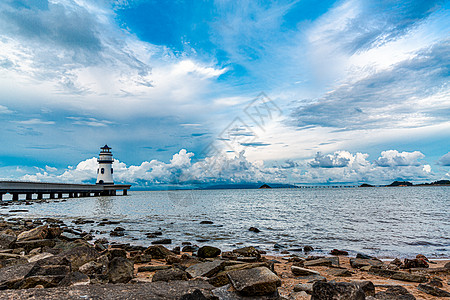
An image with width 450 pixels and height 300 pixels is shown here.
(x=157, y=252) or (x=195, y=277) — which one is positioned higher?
(x=195, y=277)

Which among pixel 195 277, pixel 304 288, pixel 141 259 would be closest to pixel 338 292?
pixel 304 288

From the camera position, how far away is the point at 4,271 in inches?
250

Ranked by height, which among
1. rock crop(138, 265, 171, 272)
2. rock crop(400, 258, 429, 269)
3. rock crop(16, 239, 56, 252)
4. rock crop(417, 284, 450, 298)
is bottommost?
rock crop(400, 258, 429, 269)

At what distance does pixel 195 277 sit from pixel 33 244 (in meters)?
7.77

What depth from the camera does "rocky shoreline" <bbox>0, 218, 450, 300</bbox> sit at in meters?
4.93

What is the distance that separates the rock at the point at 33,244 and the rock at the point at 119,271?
588 cm

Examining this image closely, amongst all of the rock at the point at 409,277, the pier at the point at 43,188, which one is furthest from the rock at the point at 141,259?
the pier at the point at 43,188

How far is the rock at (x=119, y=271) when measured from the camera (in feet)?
22.7

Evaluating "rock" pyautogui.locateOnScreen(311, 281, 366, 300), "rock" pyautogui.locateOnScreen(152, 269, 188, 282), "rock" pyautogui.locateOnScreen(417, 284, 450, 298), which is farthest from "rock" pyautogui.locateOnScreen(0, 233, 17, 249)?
"rock" pyautogui.locateOnScreen(417, 284, 450, 298)

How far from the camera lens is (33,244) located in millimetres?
11133

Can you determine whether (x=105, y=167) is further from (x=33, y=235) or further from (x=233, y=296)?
(x=233, y=296)

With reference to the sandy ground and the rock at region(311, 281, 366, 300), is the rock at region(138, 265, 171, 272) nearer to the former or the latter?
the sandy ground

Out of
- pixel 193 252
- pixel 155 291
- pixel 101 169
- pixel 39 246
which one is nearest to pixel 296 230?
pixel 193 252

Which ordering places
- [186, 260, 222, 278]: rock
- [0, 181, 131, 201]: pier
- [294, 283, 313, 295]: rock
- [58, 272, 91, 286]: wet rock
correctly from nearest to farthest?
[58, 272, 91, 286]: wet rock → [294, 283, 313, 295]: rock → [186, 260, 222, 278]: rock → [0, 181, 131, 201]: pier
